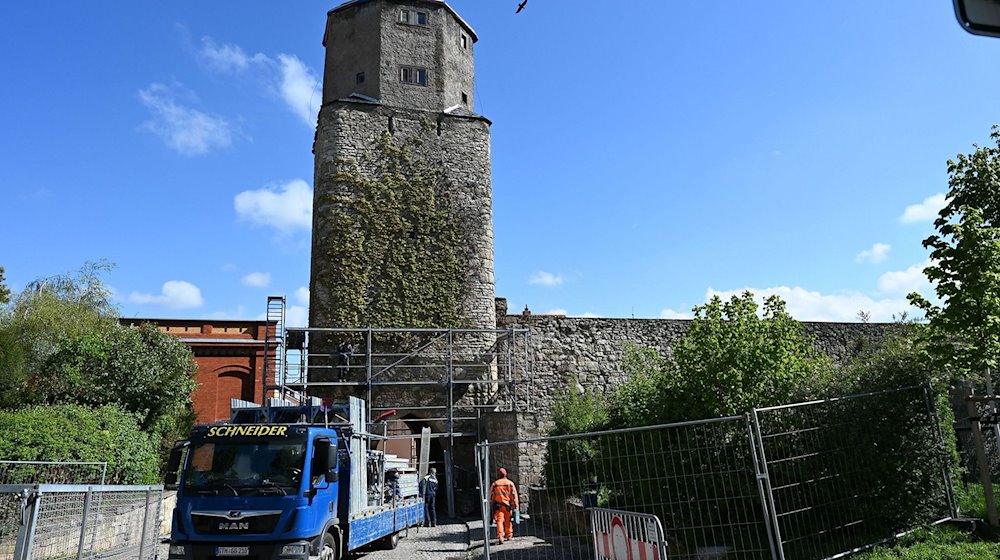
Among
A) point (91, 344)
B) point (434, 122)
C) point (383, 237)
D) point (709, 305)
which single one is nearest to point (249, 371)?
point (91, 344)

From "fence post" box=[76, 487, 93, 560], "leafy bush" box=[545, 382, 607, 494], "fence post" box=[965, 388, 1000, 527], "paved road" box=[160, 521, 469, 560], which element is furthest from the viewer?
"leafy bush" box=[545, 382, 607, 494]

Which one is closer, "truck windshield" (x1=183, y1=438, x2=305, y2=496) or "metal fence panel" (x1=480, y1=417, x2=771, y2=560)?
"metal fence panel" (x1=480, y1=417, x2=771, y2=560)

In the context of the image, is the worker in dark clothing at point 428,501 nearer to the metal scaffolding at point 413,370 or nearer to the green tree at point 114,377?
the metal scaffolding at point 413,370

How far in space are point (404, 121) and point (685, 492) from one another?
1391 centimetres

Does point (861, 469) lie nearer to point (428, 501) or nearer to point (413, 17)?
point (428, 501)

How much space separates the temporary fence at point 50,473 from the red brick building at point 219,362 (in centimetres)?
1418

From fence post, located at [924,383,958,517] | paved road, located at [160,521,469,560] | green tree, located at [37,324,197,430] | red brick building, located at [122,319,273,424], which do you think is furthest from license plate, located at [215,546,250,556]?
red brick building, located at [122,319,273,424]

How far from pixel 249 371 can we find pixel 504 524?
19264 mm

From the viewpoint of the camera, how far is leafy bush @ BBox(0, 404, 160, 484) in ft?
34.9

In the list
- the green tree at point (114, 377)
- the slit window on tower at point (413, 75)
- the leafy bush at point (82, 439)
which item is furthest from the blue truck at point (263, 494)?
the slit window on tower at point (413, 75)

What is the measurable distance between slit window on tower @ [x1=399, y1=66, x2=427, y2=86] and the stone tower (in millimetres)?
30

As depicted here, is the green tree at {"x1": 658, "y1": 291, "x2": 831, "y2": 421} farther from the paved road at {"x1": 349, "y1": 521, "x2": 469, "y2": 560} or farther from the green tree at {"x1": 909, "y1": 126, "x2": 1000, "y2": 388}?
the paved road at {"x1": 349, "y1": 521, "x2": 469, "y2": 560}

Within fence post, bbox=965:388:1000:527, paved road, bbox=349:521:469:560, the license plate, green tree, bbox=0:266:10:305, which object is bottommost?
paved road, bbox=349:521:469:560

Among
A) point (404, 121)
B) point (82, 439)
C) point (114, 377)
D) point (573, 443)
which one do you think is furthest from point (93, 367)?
point (573, 443)
